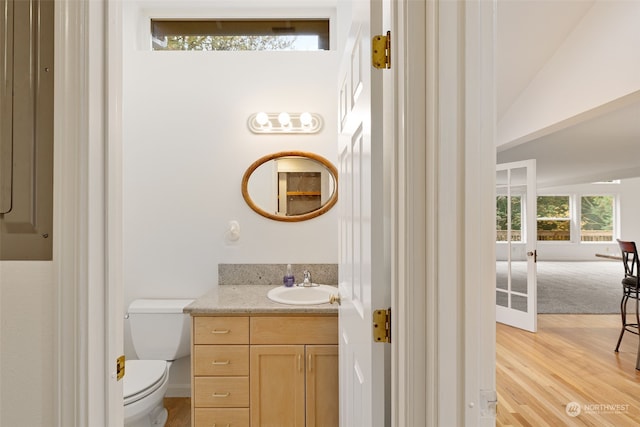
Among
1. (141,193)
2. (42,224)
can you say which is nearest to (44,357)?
(42,224)

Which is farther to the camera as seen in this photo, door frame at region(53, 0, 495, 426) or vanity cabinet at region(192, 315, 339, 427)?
vanity cabinet at region(192, 315, 339, 427)

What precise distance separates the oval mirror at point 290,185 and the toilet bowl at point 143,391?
1186mm

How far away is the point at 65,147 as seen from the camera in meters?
0.69

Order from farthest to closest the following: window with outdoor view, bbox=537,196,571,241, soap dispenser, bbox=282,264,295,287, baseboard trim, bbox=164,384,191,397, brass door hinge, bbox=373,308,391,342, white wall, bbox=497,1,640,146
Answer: window with outdoor view, bbox=537,196,571,241 → baseboard trim, bbox=164,384,191,397 → soap dispenser, bbox=282,264,295,287 → white wall, bbox=497,1,640,146 → brass door hinge, bbox=373,308,391,342

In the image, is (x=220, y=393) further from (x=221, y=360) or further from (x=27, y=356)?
(x=27, y=356)

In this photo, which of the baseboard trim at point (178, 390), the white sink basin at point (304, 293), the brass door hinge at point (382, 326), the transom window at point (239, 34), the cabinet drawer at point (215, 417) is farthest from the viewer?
the transom window at point (239, 34)

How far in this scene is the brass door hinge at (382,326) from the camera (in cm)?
84

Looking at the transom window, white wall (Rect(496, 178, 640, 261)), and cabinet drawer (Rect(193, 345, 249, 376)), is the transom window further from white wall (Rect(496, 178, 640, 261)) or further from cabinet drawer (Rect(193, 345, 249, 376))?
white wall (Rect(496, 178, 640, 261))

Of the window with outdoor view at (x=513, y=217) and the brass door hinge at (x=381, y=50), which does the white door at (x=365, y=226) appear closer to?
the brass door hinge at (x=381, y=50)

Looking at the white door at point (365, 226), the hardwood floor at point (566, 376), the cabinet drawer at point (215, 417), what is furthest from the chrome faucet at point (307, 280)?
the hardwood floor at point (566, 376)

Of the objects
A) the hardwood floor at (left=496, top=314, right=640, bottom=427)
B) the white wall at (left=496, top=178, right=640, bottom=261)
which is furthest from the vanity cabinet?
the white wall at (left=496, top=178, right=640, bottom=261)

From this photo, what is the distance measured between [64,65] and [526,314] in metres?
4.48

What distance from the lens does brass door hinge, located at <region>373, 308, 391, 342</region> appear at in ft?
2.77

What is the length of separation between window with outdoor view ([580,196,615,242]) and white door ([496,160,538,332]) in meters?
8.38
